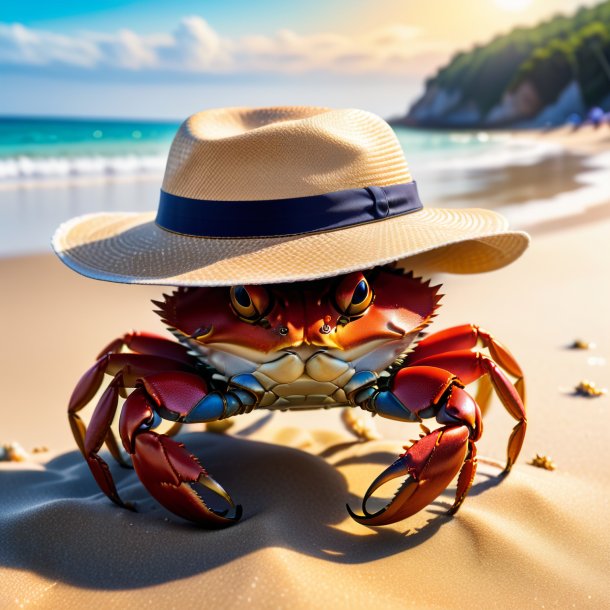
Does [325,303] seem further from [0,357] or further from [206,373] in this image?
[0,357]

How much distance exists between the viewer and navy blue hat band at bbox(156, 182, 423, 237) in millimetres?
2617

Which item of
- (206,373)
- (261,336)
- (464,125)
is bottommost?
(464,125)

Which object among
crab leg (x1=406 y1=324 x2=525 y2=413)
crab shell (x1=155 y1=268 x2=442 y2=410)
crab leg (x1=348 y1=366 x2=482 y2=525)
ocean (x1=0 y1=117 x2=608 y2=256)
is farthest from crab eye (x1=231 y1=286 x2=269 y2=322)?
ocean (x1=0 y1=117 x2=608 y2=256)

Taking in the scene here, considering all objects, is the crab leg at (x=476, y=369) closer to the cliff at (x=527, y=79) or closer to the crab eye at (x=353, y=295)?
the crab eye at (x=353, y=295)

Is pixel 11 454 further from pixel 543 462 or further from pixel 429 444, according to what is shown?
pixel 543 462

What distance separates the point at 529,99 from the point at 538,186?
53.8m

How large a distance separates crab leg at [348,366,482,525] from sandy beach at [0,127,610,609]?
0.15 metres

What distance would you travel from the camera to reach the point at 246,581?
217 centimetres

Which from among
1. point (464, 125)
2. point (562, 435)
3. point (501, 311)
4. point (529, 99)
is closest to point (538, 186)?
point (501, 311)

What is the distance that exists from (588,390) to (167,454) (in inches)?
99.0

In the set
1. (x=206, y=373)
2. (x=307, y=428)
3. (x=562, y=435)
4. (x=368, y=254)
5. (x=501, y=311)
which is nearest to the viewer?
(x=368, y=254)

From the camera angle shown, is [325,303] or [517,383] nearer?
[325,303]

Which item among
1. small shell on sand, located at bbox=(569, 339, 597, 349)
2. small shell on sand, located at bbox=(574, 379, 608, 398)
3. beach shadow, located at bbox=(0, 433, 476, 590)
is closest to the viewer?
beach shadow, located at bbox=(0, 433, 476, 590)

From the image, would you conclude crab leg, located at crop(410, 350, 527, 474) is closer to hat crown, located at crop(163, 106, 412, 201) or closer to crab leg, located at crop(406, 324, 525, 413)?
crab leg, located at crop(406, 324, 525, 413)
